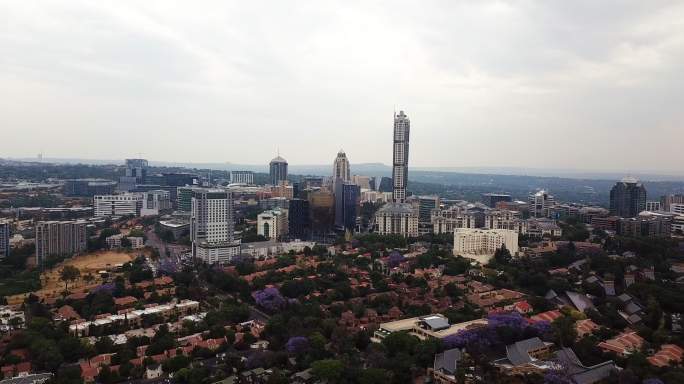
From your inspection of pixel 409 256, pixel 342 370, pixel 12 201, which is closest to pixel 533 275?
pixel 409 256

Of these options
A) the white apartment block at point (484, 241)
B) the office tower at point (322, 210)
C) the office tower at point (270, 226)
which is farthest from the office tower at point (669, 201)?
the office tower at point (270, 226)

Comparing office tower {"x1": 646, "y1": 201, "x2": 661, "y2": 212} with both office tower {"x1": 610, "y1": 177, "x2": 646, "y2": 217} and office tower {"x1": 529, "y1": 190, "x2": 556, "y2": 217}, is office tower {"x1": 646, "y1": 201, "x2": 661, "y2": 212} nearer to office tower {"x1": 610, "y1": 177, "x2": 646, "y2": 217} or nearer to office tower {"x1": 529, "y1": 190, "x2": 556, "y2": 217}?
office tower {"x1": 610, "y1": 177, "x2": 646, "y2": 217}

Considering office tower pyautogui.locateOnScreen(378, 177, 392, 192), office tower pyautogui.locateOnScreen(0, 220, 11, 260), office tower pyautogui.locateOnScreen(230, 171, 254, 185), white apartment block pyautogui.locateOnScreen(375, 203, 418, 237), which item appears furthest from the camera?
office tower pyautogui.locateOnScreen(230, 171, 254, 185)

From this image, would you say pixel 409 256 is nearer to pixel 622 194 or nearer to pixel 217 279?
pixel 217 279

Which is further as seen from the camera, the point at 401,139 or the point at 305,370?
the point at 401,139

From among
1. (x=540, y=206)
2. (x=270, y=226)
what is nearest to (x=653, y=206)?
(x=540, y=206)

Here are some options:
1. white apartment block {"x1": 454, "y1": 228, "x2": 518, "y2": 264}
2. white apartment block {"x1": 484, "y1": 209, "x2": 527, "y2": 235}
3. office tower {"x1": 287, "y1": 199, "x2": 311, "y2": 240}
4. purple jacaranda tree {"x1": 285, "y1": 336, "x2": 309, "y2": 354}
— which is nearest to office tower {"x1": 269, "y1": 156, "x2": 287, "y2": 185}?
office tower {"x1": 287, "y1": 199, "x2": 311, "y2": 240}
